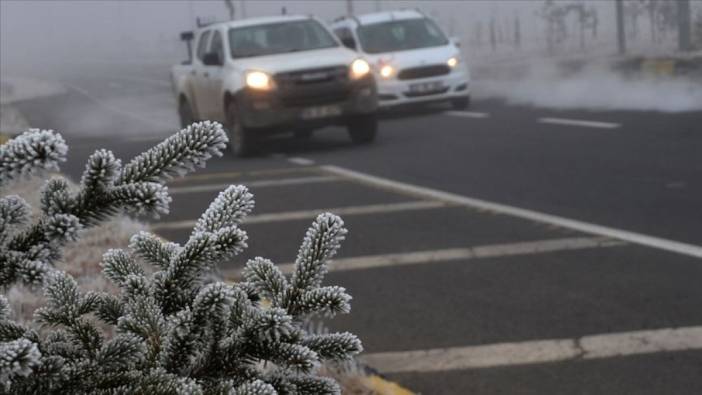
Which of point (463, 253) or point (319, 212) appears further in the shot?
point (319, 212)

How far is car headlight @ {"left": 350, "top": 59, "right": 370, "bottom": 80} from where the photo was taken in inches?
662

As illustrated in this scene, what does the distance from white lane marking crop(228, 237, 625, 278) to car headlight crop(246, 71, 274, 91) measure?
823 centimetres

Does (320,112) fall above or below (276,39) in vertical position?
below

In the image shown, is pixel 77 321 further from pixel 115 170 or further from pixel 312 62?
pixel 312 62

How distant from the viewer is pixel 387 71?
2206 cm

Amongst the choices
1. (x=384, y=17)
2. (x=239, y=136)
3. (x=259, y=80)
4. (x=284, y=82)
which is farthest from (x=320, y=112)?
(x=384, y=17)

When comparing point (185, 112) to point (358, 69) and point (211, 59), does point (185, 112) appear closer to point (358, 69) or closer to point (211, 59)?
point (211, 59)

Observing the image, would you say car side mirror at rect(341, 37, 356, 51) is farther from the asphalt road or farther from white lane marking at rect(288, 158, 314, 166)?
white lane marking at rect(288, 158, 314, 166)

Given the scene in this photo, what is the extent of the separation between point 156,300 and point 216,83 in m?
15.6

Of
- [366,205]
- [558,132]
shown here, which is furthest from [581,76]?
[366,205]

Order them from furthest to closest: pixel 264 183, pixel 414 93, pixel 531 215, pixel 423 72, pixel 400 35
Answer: pixel 400 35 < pixel 423 72 < pixel 414 93 < pixel 264 183 < pixel 531 215

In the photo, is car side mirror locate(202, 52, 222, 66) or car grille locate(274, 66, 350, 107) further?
car side mirror locate(202, 52, 222, 66)

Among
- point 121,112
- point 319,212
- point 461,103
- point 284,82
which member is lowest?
point 121,112

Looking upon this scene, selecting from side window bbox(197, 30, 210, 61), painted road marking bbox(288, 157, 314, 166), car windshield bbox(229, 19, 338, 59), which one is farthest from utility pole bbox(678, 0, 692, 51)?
painted road marking bbox(288, 157, 314, 166)
